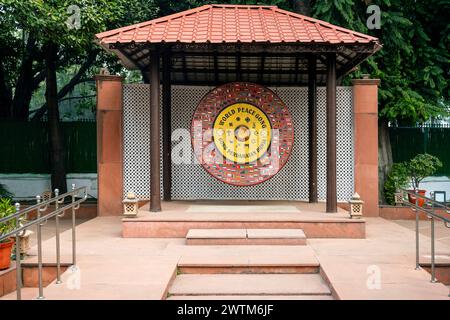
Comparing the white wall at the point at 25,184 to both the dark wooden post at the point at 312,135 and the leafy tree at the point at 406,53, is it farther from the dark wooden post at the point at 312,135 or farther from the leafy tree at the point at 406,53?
the leafy tree at the point at 406,53

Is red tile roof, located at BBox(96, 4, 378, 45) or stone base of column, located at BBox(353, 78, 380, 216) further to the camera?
stone base of column, located at BBox(353, 78, 380, 216)

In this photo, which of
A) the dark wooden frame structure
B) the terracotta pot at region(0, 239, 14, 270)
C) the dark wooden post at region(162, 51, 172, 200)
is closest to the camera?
the terracotta pot at region(0, 239, 14, 270)

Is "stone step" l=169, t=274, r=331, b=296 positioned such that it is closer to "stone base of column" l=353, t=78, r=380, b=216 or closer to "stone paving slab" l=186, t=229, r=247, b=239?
"stone paving slab" l=186, t=229, r=247, b=239

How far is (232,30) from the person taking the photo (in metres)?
8.96

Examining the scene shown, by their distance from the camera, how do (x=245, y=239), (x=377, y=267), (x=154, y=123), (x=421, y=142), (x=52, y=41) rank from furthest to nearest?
(x=421, y=142)
(x=52, y=41)
(x=154, y=123)
(x=245, y=239)
(x=377, y=267)

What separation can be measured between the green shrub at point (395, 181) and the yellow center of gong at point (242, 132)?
15.6ft

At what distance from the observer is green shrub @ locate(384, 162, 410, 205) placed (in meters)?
13.4

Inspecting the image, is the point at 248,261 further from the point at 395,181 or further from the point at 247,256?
the point at 395,181

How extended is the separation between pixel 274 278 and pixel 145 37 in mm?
4584

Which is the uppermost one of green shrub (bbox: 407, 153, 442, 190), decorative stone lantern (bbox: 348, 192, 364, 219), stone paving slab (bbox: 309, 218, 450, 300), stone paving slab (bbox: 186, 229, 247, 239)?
green shrub (bbox: 407, 153, 442, 190)

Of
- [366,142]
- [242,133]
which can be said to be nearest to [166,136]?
[242,133]

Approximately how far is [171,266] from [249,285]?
102cm

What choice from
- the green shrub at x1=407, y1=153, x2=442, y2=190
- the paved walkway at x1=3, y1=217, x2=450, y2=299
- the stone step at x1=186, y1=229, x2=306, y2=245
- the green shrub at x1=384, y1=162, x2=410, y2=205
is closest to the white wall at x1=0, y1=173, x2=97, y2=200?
the paved walkway at x1=3, y1=217, x2=450, y2=299

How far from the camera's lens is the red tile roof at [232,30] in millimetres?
8469
